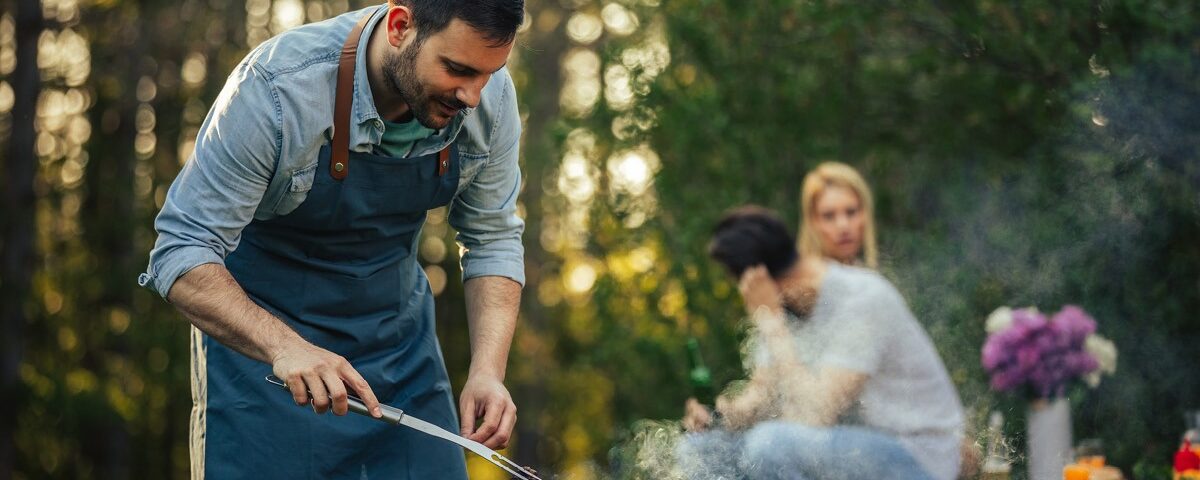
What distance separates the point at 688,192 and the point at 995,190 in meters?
1.28

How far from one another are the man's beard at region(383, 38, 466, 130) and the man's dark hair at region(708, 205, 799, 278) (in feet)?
5.91

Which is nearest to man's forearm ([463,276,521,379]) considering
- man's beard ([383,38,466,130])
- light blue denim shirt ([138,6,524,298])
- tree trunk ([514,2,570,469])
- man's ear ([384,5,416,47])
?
light blue denim shirt ([138,6,524,298])

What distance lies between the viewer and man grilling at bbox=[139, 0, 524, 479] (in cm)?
179

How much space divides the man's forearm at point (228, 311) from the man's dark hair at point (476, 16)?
1.50 feet

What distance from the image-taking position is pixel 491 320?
2160mm

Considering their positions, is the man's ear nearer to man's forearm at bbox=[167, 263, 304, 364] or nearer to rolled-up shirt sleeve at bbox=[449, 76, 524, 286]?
rolled-up shirt sleeve at bbox=[449, 76, 524, 286]

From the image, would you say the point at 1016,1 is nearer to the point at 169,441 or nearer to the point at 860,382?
the point at 860,382

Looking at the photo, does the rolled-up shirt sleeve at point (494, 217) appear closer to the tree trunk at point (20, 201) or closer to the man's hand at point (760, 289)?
the man's hand at point (760, 289)

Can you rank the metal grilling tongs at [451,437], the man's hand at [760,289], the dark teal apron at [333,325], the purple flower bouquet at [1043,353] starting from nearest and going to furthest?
1. the metal grilling tongs at [451,437]
2. the dark teal apron at [333,325]
3. the man's hand at [760,289]
4. the purple flower bouquet at [1043,353]

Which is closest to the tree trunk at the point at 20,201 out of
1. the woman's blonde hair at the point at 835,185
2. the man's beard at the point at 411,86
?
the woman's blonde hair at the point at 835,185

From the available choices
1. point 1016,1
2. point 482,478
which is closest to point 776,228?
point 1016,1

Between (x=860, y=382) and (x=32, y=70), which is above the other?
(x=32, y=70)

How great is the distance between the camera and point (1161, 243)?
171 inches

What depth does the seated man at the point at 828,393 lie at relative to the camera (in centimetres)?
289
